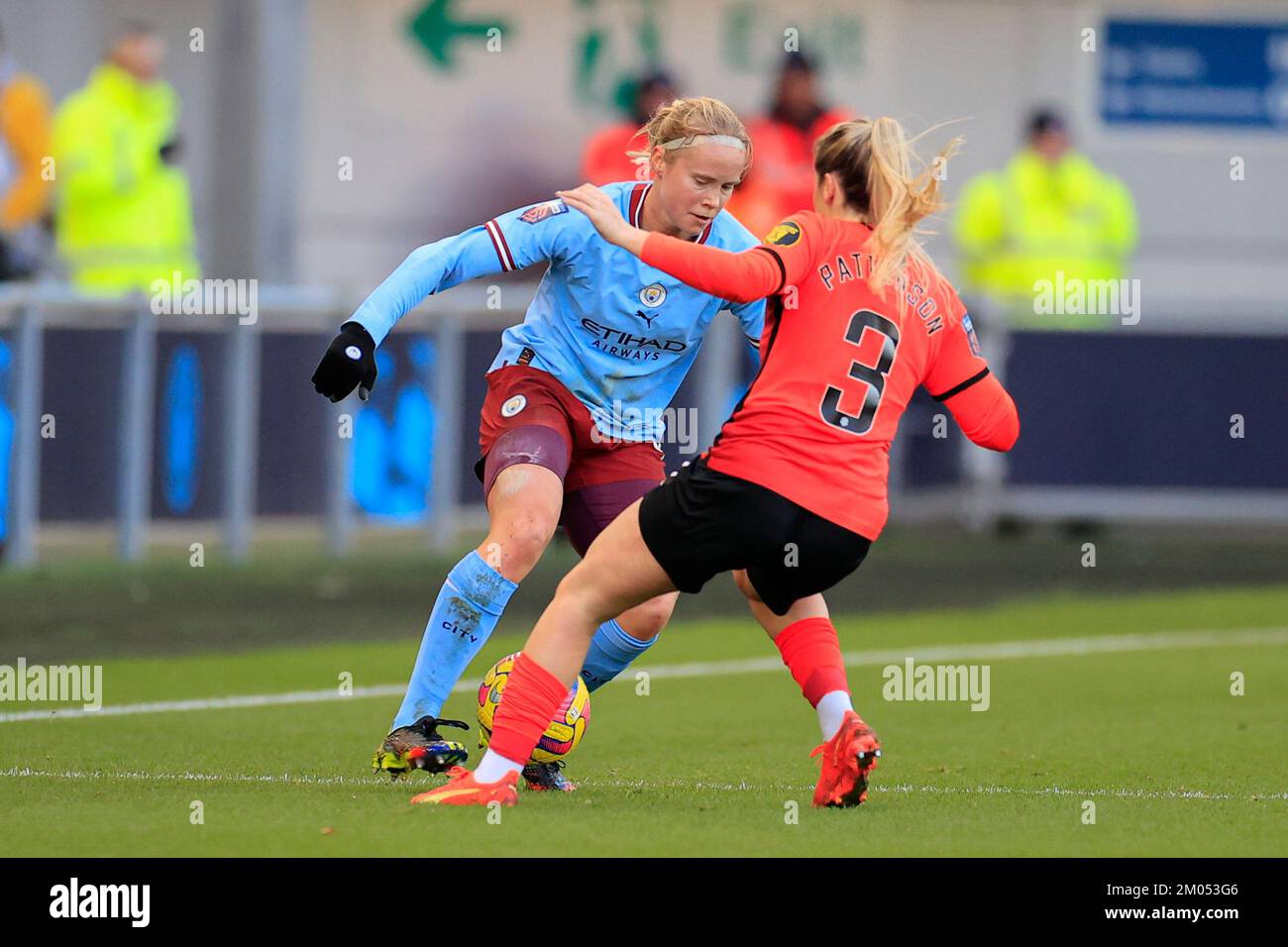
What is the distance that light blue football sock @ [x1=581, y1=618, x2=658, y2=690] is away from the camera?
716 centimetres

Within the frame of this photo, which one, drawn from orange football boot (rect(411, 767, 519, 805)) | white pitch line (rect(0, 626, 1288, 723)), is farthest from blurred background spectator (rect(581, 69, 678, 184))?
orange football boot (rect(411, 767, 519, 805))

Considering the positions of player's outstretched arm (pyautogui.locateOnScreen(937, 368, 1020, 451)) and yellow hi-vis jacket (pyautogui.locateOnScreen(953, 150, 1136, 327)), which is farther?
yellow hi-vis jacket (pyautogui.locateOnScreen(953, 150, 1136, 327))

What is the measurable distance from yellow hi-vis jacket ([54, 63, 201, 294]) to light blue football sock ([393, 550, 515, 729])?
8.56m

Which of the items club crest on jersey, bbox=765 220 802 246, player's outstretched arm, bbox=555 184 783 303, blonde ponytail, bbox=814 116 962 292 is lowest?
player's outstretched arm, bbox=555 184 783 303

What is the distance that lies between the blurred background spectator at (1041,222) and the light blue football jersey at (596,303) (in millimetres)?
10760

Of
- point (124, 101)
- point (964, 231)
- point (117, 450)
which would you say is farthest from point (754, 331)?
point (964, 231)

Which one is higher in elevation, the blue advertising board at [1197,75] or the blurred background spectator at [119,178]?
the blue advertising board at [1197,75]

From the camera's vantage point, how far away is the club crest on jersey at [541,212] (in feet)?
22.6

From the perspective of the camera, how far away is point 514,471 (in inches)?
269

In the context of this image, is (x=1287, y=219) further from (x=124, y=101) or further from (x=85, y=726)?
(x=85, y=726)

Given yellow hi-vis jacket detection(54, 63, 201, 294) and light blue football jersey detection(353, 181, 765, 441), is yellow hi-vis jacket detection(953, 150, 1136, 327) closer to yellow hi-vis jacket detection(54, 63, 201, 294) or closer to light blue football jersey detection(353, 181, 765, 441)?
yellow hi-vis jacket detection(54, 63, 201, 294)

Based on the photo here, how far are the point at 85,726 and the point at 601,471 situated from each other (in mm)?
2179

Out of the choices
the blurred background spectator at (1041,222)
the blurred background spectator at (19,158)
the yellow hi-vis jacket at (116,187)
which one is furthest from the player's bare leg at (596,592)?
the blurred background spectator at (1041,222)

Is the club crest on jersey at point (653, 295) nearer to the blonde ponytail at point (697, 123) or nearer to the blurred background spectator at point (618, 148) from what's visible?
the blonde ponytail at point (697, 123)
